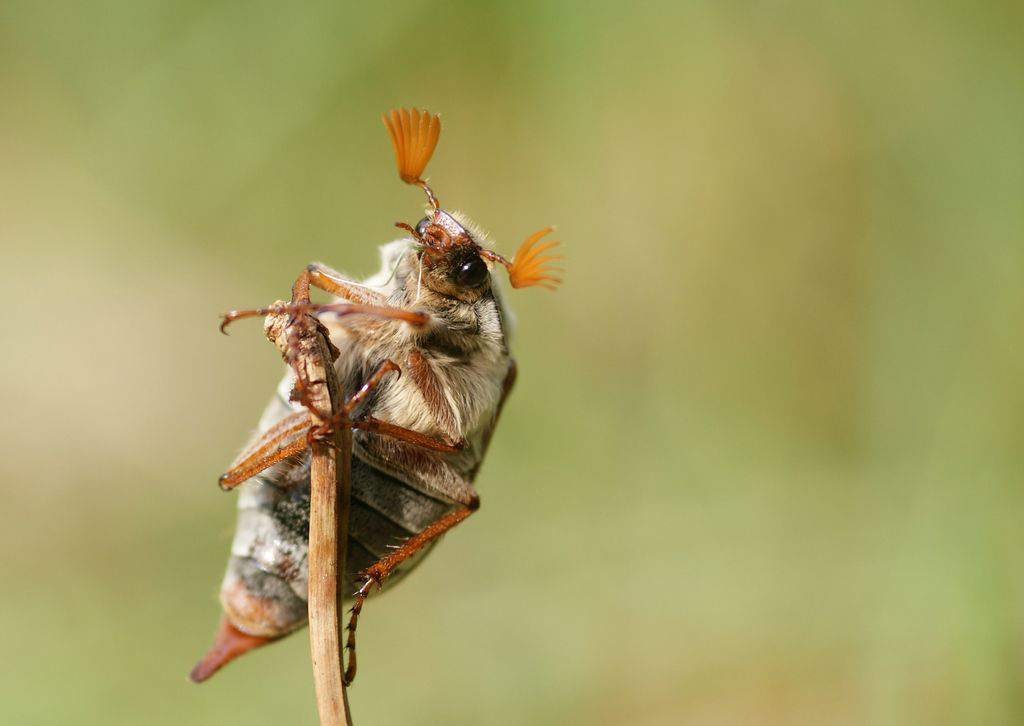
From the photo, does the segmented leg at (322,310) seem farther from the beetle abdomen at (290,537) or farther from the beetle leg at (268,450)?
the beetle abdomen at (290,537)

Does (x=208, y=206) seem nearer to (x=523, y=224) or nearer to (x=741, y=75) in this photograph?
(x=523, y=224)

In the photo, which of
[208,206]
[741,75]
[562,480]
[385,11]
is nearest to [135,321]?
[208,206]

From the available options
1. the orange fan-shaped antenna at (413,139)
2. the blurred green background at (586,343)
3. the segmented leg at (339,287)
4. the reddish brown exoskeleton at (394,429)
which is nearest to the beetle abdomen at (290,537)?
the reddish brown exoskeleton at (394,429)

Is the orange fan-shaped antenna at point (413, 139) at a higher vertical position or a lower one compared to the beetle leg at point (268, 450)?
higher

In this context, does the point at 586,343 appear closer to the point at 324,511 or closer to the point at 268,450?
the point at 268,450

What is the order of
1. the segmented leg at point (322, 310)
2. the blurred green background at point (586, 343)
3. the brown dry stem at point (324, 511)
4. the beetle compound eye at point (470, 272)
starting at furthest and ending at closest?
the blurred green background at point (586, 343)
the beetle compound eye at point (470, 272)
the segmented leg at point (322, 310)
the brown dry stem at point (324, 511)

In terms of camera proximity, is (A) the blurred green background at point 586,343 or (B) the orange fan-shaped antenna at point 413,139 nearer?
(B) the orange fan-shaped antenna at point 413,139

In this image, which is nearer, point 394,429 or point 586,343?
point 394,429

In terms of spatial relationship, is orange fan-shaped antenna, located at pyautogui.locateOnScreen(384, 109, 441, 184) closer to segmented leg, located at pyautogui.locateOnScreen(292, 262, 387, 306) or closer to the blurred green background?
segmented leg, located at pyautogui.locateOnScreen(292, 262, 387, 306)

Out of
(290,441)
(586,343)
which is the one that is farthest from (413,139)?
(586,343)

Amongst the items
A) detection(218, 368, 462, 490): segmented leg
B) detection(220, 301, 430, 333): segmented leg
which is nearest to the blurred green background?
detection(218, 368, 462, 490): segmented leg
